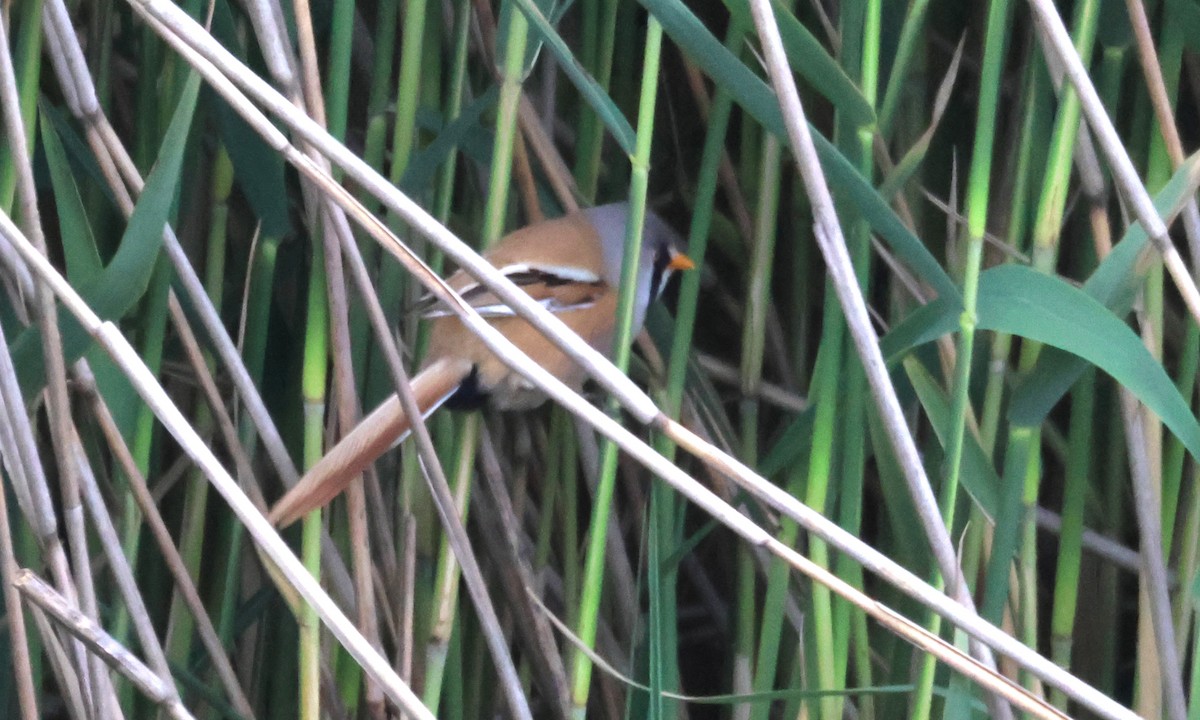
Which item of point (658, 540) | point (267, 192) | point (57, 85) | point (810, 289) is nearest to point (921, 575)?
point (658, 540)

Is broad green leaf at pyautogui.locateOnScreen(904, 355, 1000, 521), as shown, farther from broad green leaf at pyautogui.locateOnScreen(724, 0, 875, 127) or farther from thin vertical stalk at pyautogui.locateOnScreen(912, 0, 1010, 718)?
broad green leaf at pyautogui.locateOnScreen(724, 0, 875, 127)

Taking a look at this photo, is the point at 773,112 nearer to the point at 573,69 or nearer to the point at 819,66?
the point at 819,66

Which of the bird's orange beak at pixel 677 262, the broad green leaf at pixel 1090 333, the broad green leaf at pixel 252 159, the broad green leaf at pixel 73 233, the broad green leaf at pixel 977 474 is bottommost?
the broad green leaf at pixel 977 474

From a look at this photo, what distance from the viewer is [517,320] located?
3.97 ft

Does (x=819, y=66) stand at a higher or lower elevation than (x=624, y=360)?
higher

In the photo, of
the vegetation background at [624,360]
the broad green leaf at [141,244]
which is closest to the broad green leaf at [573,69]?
the vegetation background at [624,360]

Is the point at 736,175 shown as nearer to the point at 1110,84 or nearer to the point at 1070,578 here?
the point at 1110,84

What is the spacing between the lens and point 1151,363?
31.0 inches

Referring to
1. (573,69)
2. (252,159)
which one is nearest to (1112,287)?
(573,69)

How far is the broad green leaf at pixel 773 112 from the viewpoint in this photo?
780 millimetres

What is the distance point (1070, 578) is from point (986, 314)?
0.96ft

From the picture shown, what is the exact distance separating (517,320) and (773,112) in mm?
465

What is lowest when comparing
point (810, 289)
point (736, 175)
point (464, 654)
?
point (464, 654)

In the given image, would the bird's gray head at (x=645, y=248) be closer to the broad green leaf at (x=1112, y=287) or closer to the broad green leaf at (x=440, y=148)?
the broad green leaf at (x=440, y=148)
